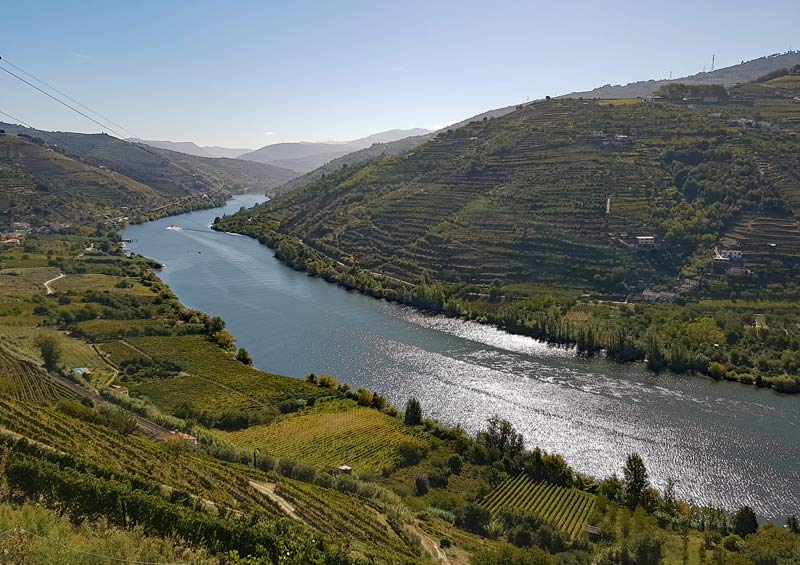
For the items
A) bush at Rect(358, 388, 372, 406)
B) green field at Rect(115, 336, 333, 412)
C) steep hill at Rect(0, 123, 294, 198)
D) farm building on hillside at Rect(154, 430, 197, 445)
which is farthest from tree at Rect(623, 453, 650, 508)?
steep hill at Rect(0, 123, 294, 198)

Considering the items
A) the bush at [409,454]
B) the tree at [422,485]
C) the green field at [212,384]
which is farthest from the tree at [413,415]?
the green field at [212,384]

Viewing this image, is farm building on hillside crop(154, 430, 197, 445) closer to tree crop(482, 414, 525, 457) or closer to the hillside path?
tree crop(482, 414, 525, 457)

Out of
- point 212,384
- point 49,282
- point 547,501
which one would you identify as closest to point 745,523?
point 547,501

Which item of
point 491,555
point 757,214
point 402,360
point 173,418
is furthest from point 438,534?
point 757,214

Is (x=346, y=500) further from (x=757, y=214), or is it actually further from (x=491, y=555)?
(x=757, y=214)

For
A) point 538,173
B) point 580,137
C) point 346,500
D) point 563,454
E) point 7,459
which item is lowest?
point 563,454

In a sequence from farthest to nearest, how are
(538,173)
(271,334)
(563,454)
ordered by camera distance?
(538,173) < (271,334) < (563,454)
